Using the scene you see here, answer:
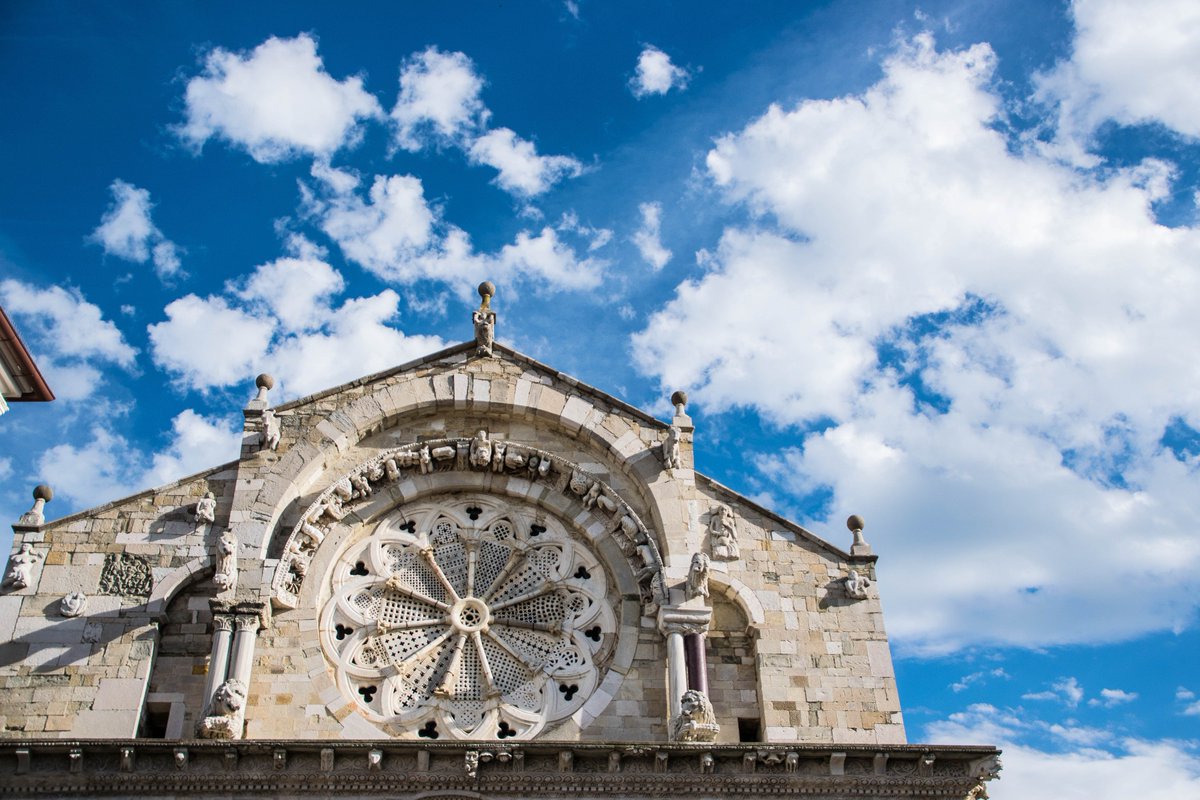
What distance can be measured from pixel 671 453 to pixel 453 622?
337 centimetres

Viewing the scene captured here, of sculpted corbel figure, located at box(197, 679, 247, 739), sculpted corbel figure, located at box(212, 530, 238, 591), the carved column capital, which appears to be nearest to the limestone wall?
the carved column capital

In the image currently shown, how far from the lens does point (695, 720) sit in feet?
44.1

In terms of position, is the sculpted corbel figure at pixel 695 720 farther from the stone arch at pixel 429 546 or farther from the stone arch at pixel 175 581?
the stone arch at pixel 175 581

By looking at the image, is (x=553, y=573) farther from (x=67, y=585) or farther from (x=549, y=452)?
(x=67, y=585)

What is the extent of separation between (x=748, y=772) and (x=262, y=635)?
5.67 meters

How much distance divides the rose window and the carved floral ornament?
0.40m

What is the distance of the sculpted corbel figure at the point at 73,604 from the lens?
1424cm

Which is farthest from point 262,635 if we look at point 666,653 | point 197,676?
point 666,653

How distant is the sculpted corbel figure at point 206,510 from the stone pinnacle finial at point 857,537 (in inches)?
303

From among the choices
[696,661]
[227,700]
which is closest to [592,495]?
[696,661]

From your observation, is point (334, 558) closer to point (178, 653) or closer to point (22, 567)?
point (178, 653)

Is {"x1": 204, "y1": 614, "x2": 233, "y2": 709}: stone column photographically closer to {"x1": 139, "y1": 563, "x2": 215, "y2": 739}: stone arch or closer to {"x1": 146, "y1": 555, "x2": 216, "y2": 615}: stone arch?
{"x1": 139, "y1": 563, "x2": 215, "y2": 739}: stone arch

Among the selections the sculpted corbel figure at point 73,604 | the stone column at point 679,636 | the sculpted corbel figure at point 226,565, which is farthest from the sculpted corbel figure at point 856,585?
the sculpted corbel figure at point 73,604

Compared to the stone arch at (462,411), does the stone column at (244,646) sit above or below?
below
